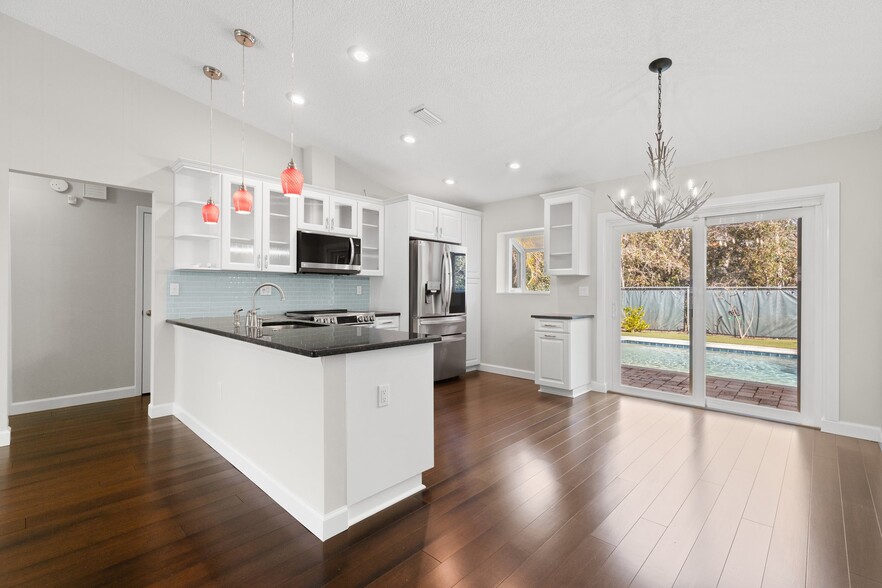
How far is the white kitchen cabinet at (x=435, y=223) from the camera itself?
511cm

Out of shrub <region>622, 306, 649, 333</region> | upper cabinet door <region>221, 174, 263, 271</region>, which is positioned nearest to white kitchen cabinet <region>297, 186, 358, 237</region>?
upper cabinet door <region>221, 174, 263, 271</region>

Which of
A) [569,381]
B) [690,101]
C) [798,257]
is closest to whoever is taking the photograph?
[690,101]

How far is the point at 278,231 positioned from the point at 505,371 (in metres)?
3.59

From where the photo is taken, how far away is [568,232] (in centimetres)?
497

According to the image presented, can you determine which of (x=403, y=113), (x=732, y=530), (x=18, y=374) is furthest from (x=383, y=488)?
(x=18, y=374)

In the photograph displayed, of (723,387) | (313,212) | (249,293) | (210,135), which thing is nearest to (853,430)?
(723,387)

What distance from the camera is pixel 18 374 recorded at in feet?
12.4

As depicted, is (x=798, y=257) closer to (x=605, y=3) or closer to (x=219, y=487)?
(x=605, y=3)

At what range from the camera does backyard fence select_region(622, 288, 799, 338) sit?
3777mm

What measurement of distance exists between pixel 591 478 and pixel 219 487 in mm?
2310

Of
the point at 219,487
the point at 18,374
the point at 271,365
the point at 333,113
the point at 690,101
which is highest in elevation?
the point at 333,113

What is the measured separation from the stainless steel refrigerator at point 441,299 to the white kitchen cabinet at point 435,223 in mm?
141

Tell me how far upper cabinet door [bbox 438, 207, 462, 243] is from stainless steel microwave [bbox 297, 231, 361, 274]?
1.19 metres

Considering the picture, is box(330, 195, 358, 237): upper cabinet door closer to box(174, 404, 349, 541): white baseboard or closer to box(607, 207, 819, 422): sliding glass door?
box(174, 404, 349, 541): white baseboard
